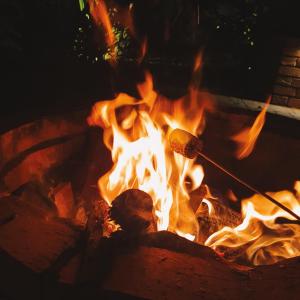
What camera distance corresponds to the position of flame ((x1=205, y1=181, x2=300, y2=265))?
2598 millimetres

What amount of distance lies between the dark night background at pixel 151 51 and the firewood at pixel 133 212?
4.74 feet

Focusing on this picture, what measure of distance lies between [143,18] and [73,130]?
5043 mm

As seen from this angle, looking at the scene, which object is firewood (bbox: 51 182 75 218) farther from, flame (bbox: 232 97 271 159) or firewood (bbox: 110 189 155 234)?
flame (bbox: 232 97 271 159)

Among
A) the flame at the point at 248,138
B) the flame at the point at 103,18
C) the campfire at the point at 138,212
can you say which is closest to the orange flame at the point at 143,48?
the flame at the point at 103,18

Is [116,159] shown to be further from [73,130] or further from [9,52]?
[9,52]

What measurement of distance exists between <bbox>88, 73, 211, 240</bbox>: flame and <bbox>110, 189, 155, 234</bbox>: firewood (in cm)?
66

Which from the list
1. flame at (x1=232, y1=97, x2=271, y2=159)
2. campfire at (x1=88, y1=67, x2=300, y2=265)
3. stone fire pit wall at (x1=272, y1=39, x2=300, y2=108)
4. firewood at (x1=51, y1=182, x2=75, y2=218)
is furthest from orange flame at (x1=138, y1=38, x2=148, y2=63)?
firewood at (x1=51, y1=182, x2=75, y2=218)

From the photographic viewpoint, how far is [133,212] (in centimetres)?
217

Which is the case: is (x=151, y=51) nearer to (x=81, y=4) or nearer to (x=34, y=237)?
(x=81, y=4)

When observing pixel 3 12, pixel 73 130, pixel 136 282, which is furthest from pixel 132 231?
pixel 3 12

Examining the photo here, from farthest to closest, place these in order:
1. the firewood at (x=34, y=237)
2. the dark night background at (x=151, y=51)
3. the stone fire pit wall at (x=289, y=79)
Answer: the stone fire pit wall at (x=289, y=79) < the dark night background at (x=151, y=51) < the firewood at (x=34, y=237)

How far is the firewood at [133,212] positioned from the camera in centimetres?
210

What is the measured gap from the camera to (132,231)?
6.84ft

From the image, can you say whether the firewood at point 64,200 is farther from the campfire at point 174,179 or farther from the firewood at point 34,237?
the firewood at point 34,237
